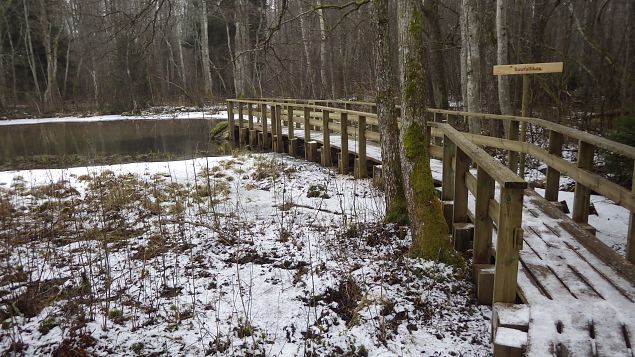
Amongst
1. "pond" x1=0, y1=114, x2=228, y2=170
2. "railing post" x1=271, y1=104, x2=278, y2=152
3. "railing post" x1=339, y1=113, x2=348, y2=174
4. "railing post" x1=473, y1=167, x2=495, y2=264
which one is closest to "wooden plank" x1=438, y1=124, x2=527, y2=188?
"railing post" x1=473, y1=167, x2=495, y2=264

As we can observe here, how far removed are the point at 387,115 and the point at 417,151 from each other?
137 centimetres

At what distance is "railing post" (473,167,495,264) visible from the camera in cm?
397

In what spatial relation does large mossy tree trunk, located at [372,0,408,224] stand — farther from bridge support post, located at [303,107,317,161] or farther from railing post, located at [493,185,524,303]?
bridge support post, located at [303,107,317,161]

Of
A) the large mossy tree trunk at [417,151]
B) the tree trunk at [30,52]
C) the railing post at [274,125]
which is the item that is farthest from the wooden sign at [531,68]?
the tree trunk at [30,52]

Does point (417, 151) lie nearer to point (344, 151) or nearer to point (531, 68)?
point (531, 68)

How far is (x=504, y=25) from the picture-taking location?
10.5 m

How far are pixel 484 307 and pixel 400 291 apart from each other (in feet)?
2.54

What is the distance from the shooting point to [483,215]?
403 cm

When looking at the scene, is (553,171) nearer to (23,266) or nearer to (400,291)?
(400,291)

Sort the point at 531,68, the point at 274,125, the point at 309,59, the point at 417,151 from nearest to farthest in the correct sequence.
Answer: the point at 417,151 < the point at 531,68 < the point at 274,125 < the point at 309,59

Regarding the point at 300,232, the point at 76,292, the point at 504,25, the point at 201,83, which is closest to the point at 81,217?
the point at 76,292

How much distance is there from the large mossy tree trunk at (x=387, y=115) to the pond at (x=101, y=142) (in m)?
6.88

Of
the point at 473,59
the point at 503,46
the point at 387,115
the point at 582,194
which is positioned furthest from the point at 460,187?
the point at 503,46

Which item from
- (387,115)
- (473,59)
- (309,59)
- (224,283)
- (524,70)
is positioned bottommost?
(224,283)
